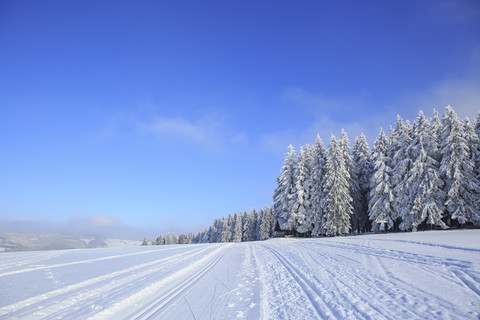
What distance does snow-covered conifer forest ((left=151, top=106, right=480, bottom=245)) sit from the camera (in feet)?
89.5

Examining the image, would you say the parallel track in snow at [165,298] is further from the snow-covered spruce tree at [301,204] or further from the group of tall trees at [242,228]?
the group of tall trees at [242,228]

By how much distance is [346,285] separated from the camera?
6.98 m

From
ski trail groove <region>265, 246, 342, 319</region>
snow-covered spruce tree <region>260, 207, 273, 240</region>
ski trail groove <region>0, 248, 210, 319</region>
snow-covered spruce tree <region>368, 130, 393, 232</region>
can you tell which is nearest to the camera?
ski trail groove <region>265, 246, 342, 319</region>

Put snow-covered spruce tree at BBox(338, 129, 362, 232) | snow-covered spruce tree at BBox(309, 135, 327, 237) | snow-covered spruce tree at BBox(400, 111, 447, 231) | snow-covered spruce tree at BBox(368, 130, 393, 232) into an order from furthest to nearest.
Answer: snow-covered spruce tree at BBox(338, 129, 362, 232), snow-covered spruce tree at BBox(309, 135, 327, 237), snow-covered spruce tree at BBox(368, 130, 393, 232), snow-covered spruce tree at BBox(400, 111, 447, 231)

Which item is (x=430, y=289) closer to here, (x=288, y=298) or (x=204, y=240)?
(x=288, y=298)

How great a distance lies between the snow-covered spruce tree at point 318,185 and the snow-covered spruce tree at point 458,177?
1342cm

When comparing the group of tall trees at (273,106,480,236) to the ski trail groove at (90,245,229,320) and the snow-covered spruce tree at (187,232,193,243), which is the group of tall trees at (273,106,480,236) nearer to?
the ski trail groove at (90,245,229,320)

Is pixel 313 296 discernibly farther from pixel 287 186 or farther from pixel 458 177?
pixel 287 186

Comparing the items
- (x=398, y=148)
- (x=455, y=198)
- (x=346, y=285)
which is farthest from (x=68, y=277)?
(x=398, y=148)

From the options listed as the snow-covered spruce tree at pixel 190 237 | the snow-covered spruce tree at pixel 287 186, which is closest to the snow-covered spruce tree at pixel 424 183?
the snow-covered spruce tree at pixel 287 186

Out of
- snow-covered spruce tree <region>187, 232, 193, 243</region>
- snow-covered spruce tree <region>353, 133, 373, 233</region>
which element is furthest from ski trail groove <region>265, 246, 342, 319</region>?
snow-covered spruce tree <region>187, 232, 193, 243</region>

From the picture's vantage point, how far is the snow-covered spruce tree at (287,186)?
132 feet

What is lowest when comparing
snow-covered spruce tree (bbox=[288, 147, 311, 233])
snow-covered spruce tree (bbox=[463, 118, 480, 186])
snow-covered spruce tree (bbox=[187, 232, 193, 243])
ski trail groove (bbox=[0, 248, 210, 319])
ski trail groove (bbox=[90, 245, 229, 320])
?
snow-covered spruce tree (bbox=[187, 232, 193, 243])

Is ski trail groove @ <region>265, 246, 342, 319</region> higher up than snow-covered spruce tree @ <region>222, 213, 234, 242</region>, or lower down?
higher up
